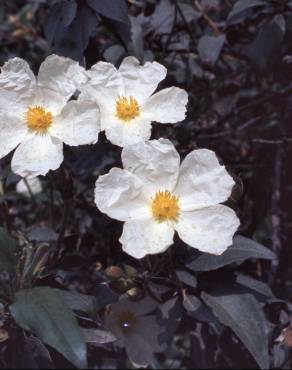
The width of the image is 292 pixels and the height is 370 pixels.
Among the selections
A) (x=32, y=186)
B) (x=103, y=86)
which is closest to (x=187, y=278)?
(x=103, y=86)

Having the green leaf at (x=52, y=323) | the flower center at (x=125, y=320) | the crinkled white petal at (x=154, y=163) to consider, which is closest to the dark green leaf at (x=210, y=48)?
the crinkled white petal at (x=154, y=163)

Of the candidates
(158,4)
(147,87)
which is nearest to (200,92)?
(158,4)

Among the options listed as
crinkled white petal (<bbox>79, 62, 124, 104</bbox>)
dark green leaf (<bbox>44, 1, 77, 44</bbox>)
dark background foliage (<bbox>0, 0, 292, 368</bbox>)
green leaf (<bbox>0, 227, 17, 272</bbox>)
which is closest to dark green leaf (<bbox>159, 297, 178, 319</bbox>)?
→ dark background foliage (<bbox>0, 0, 292, 368</bbox>)

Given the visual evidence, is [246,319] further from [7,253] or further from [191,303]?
[7,253]

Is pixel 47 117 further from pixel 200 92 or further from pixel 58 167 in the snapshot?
pixel 200 92

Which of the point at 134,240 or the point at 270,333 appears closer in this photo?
the point at 134,240
